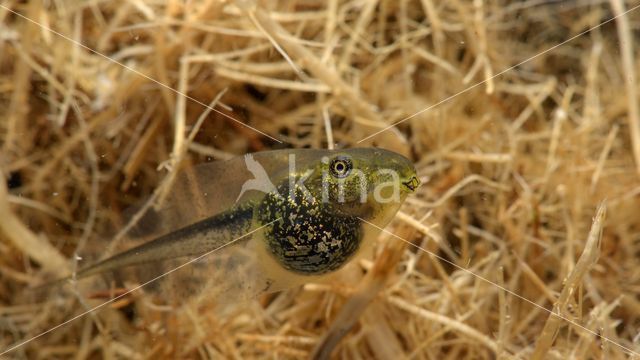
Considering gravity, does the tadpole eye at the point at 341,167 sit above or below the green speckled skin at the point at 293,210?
above

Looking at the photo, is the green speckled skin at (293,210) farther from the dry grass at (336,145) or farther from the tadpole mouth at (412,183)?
the dry grass at (336,145)

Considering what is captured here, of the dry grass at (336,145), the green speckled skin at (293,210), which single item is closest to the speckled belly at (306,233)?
the green speckled skin at (293,210)

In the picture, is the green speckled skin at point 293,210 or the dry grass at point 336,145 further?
the dry grass at point 336,145

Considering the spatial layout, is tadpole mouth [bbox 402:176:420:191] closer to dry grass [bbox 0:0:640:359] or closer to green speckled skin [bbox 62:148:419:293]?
green speckled skin [bbox 62:148:419:293]

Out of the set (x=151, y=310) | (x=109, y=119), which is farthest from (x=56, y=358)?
(x=109, y=119)

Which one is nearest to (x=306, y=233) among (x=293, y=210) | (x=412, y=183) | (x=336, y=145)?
(x=293, y=210)

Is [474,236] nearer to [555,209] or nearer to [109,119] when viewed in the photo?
[555,209]

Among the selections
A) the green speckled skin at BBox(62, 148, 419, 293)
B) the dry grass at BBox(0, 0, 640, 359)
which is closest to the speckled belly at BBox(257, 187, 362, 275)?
the green speckled skin at BBox(62, 148, 419, 293)
